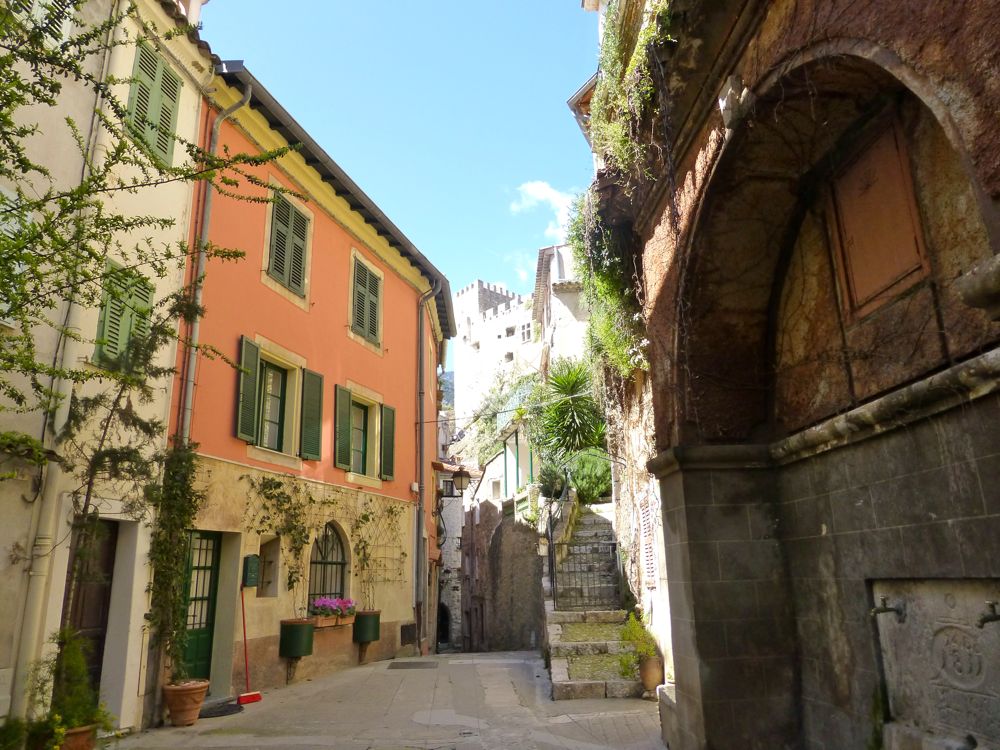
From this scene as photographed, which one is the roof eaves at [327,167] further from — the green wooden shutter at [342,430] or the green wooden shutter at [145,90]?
the green wooden shutter at [342,430]

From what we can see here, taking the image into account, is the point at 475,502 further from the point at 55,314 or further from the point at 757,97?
the point at 757,97

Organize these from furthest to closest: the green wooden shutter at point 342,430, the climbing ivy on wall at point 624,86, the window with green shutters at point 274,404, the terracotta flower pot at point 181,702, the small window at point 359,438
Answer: the small window at point 359,438 → the green wooden shutter at point 342,430 → the window with green shutters at point 274,404 → the terracotta flower pot at point 181,702 → the climbing ivy on wall at point 624,86

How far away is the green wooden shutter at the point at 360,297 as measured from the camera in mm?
13406

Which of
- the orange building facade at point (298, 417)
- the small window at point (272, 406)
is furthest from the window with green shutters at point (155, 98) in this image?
the small window at point (272, 406)

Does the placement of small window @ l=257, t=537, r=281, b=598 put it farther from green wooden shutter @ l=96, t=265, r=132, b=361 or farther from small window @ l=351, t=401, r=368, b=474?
green wooden shutter @ l=96, t=265, r=132, b=361

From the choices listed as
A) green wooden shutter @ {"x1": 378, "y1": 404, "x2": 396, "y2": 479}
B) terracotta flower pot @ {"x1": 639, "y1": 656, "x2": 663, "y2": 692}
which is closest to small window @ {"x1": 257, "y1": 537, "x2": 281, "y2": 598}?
green wooden shutter @ {"x1": 378, "y1": 404, "x2": 396, "y2": 479}

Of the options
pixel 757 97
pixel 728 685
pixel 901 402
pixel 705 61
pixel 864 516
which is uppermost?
pixel 705 61

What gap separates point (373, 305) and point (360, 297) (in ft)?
1.69

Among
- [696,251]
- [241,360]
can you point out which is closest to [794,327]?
[696,251]

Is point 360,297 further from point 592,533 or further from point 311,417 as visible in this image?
point 592,533

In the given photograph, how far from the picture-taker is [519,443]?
938 inches

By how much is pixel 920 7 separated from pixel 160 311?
26.3 ft

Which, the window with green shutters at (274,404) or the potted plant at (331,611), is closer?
the window with green shutters at (274,404)

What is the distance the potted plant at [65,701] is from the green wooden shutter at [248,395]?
12.2 feet
